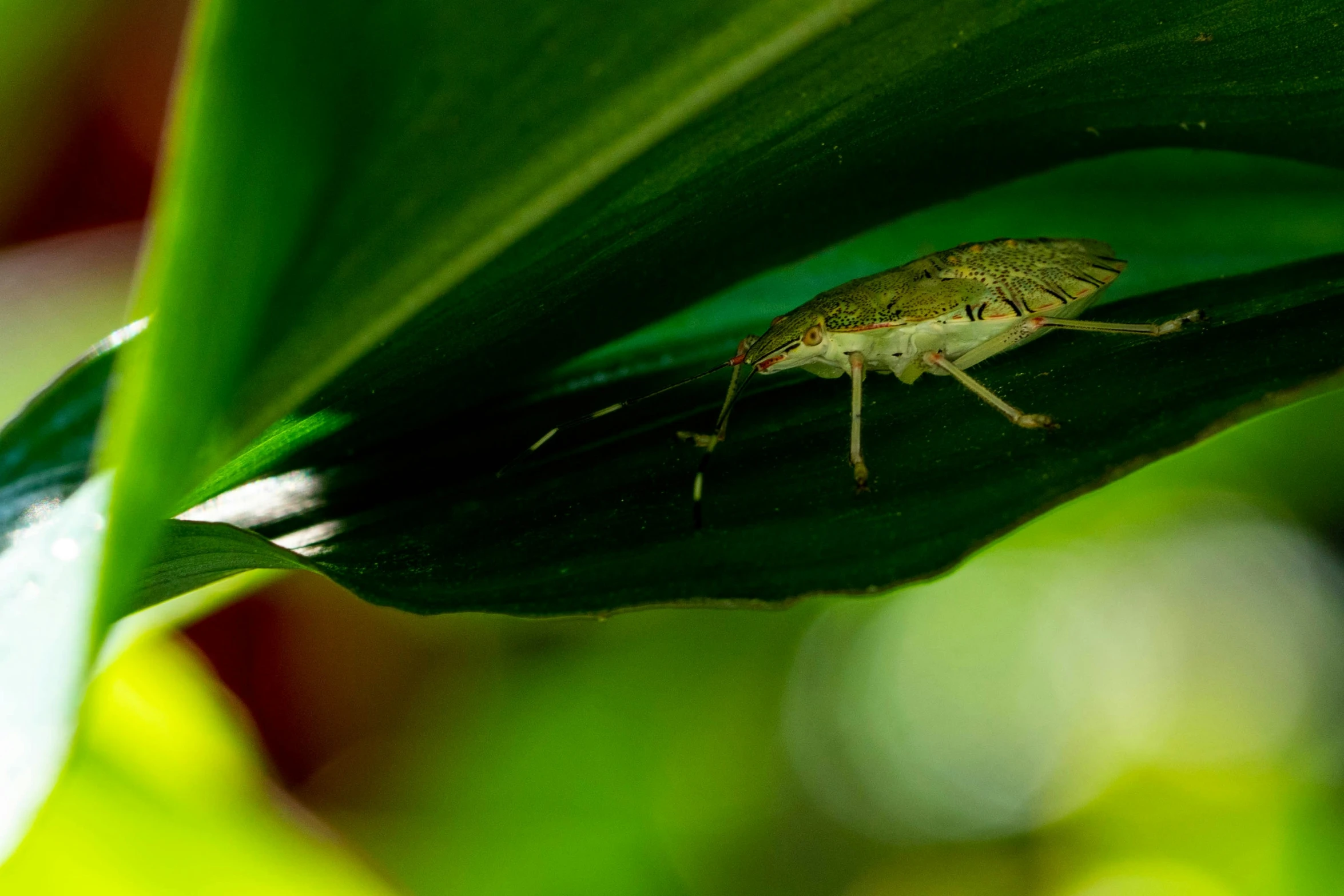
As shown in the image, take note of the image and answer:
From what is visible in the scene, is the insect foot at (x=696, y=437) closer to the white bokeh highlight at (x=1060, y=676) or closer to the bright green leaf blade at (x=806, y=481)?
the bright green leaf blade at (x=806, y=481)

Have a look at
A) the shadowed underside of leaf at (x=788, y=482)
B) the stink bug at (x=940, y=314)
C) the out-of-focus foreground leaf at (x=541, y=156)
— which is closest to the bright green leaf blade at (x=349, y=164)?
the out-of-focus foreground leaf at (x=541, y=156)

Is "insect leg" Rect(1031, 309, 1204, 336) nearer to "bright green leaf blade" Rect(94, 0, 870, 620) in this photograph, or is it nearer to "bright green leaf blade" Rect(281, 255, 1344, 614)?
"bright green leaf blade" Rect(281, 255, 1344, 614)

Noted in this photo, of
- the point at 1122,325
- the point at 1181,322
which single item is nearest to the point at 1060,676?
the point at 1122,325

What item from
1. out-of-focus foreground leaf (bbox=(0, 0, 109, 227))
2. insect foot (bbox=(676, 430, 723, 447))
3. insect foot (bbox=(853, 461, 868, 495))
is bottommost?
insect foot (bbox=(853, 461, 868, 495))

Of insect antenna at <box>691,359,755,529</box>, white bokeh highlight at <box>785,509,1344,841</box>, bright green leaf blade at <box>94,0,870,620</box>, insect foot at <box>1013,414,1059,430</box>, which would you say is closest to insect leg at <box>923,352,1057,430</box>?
insect foot at <box>1013,414,1059,430</box>

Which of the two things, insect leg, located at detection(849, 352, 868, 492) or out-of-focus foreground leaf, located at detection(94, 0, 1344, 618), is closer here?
out-of-focus foreground leaf, located at detection(94, 0, 1344, 618)

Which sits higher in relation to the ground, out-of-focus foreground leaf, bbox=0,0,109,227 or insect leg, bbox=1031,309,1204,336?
out-of-focus foreground leaf, bbox=0,0,109,227
